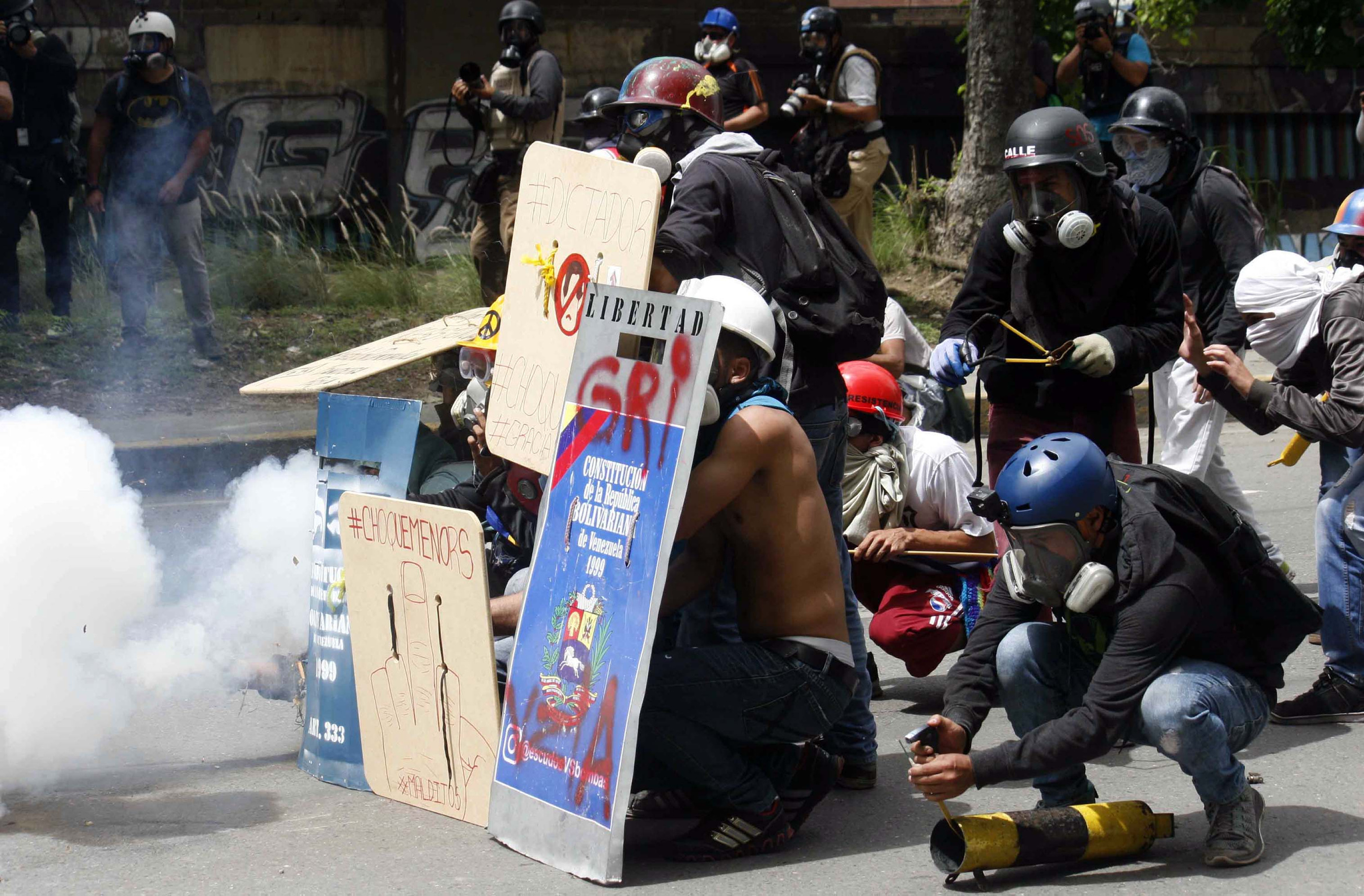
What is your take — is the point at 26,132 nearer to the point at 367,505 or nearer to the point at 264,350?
the point at 264,350

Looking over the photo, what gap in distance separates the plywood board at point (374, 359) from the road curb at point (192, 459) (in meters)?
3.58

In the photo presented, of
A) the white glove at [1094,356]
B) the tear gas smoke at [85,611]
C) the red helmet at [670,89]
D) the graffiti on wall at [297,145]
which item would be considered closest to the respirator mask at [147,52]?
the graffiti on wall at [297,145]

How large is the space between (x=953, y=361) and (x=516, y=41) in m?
5.31

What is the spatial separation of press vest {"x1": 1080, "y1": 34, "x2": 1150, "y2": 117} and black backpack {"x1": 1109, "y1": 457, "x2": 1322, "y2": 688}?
5.65 m

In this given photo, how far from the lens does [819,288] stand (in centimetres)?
400

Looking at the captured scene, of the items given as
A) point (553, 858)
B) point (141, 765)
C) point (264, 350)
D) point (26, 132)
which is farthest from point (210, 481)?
point (553, 858)

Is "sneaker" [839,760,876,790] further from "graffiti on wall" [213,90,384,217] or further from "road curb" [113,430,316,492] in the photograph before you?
"graffiti on wall" [213,90,384,217]

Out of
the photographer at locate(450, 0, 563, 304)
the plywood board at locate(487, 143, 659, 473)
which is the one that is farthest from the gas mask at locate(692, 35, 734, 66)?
the plywood board at locate(487, 143, 659, 473)

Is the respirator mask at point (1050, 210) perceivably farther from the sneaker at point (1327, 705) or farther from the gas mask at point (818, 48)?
the gas mask at point (818, 48)

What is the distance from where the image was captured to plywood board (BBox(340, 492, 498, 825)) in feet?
11.8

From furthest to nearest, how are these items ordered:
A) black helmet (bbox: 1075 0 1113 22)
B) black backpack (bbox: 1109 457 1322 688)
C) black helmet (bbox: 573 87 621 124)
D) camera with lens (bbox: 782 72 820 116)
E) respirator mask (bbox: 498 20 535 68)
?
camera with lens (bbox: 782 72 820 116) < respirator mask (bbox: 498 20 535 68) < black helmet (bbox: 1075 0 1113 22) < black helmet (bbox: 573 87 621 124) < black backpack (bbox: 1109 457 1322 688)

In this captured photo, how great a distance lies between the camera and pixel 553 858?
11.1ft

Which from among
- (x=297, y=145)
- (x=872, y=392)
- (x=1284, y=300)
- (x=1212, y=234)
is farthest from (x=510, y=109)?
(x=297, y=145)

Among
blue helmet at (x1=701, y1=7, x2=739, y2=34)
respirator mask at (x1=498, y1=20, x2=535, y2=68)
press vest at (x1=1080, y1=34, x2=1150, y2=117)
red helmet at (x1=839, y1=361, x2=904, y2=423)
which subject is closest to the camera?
red helmet at (x1=839, y1=361, x2=904, y2=423)
